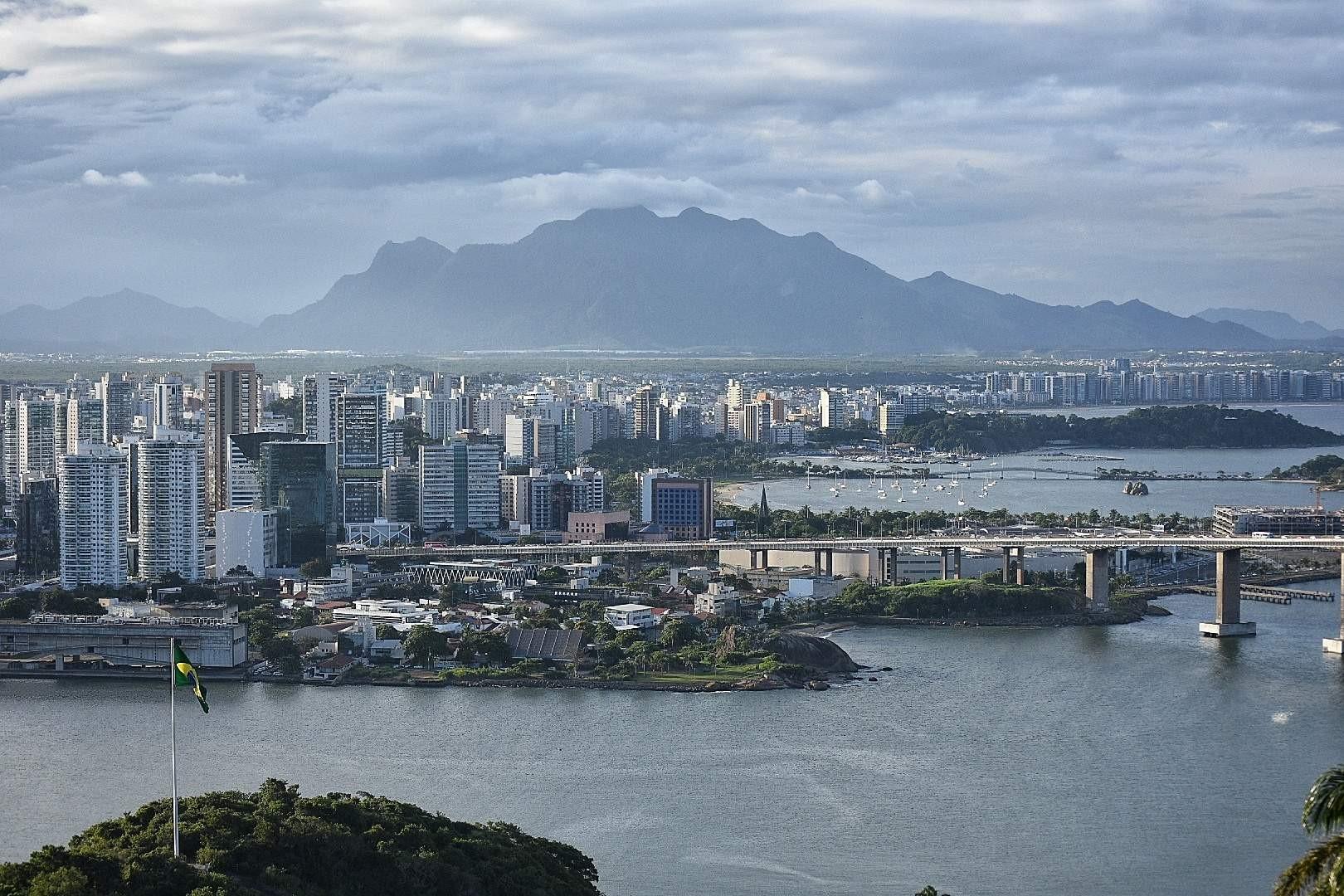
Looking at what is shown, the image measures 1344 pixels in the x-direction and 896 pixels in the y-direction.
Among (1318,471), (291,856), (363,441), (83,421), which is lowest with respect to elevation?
(291,856)

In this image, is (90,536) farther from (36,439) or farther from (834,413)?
(834,413)

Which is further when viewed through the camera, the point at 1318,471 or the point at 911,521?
the point at 1318,471

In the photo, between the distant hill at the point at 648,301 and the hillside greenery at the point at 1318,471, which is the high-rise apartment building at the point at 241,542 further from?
the distant hill at the point at 648,301

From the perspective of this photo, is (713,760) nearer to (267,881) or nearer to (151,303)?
(267,881)

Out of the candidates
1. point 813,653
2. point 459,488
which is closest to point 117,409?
point 459,488

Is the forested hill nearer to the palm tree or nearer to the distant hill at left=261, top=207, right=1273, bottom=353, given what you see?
the palm tree

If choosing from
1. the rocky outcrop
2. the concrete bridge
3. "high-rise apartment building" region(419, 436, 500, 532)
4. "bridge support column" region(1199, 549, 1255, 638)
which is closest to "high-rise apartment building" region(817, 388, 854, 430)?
"high-rise apartment building" region(419, 436, 500, 532)
